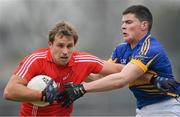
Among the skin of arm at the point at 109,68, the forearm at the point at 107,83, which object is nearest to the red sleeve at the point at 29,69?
the forearm at the point at 107,83

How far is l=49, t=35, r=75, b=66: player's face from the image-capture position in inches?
266

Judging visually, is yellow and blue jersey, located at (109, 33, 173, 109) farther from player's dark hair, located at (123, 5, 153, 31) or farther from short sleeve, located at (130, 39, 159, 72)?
player's dark hair, located at (123, 5, 153, 31)

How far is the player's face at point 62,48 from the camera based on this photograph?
6.75m

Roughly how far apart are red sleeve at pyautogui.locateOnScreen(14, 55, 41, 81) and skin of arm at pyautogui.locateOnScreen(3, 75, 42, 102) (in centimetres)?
5

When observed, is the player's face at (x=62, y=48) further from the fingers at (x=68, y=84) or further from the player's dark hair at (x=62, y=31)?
the fingers at (x=68, y=84)

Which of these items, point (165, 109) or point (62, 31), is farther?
point (165, 109)

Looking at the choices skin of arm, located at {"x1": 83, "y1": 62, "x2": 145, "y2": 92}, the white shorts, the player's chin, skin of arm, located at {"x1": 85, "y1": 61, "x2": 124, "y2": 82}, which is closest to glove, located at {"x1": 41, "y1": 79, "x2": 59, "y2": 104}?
the player's chin

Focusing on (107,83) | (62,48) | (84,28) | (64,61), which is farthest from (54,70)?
(84,28)

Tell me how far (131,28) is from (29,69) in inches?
49.4

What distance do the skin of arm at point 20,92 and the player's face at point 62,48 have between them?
0.42 meters

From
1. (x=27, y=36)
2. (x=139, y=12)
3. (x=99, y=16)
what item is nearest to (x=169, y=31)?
(x=99, y=16)

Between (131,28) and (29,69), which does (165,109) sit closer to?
(131,28)

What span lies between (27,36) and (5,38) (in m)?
0.47

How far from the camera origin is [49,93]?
6.59m
